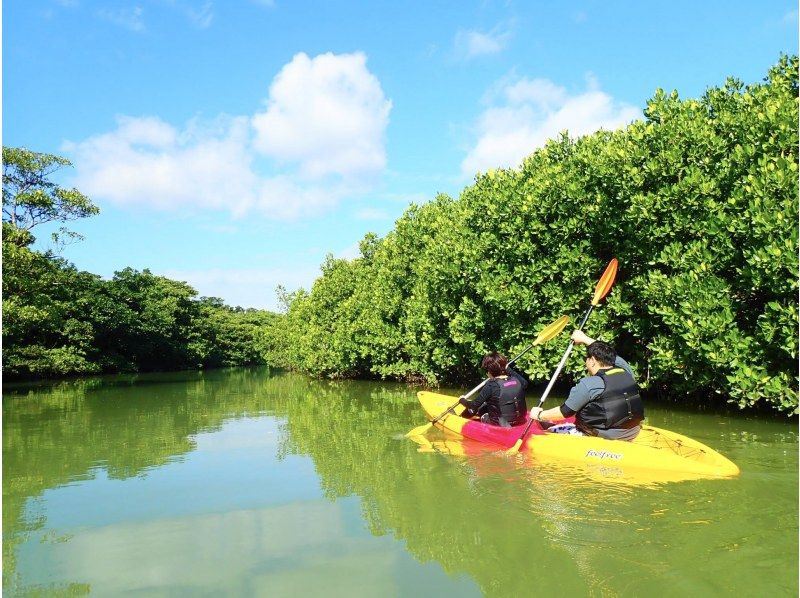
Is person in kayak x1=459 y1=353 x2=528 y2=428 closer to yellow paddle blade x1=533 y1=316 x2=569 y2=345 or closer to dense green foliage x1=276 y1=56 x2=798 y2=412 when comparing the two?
yellow paddle blade x1=533 y1=316 x2=569 y2=345

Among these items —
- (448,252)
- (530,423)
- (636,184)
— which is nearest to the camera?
(530,423)

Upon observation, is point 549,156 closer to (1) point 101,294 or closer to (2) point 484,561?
(2) point 484,561

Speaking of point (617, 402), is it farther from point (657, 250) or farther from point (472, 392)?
point (657, 250)

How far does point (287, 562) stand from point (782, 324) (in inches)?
333

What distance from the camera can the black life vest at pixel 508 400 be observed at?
29.1 ft

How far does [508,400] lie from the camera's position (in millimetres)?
8875

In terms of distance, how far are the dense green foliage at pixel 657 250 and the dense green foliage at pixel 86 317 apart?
14.4m

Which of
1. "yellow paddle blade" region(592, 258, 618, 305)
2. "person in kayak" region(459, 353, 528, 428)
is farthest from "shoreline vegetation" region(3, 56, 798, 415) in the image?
"person in kayak" region(459, 353, 528, 428)

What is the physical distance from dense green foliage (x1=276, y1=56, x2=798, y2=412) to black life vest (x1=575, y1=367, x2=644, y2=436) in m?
3.65

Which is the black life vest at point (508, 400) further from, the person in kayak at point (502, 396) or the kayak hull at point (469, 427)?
the kayak hull at point (469, 427)

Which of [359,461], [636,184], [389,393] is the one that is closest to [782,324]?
[636,184]

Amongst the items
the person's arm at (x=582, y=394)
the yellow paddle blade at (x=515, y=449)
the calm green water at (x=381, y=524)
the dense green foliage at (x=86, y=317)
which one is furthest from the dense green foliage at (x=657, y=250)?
the dense green foliage at (x=86, y=317)

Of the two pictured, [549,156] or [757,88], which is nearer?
[757,88]

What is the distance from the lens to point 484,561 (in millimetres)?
4309
